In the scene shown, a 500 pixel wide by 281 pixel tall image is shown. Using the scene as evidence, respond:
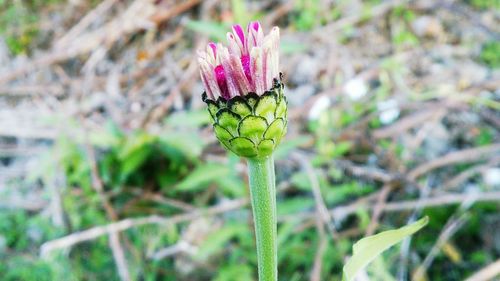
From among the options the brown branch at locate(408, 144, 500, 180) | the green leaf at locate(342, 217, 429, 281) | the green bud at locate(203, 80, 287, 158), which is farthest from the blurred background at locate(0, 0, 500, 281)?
the green bud at locate(203, 80, 287, 158)

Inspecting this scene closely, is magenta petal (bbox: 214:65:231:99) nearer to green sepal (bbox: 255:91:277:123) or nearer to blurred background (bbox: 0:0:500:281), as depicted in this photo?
green sepal (bbox: 255:91:277:123)

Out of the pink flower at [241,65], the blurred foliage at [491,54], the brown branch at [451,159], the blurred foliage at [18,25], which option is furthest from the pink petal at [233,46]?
the blurred foliage at [18,25]

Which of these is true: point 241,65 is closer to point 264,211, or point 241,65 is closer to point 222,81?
point 222,81

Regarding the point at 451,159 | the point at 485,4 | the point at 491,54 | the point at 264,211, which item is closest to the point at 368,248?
the point at 264,211

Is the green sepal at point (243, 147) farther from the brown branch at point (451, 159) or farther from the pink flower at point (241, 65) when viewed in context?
the brown branch at point (451, 159)

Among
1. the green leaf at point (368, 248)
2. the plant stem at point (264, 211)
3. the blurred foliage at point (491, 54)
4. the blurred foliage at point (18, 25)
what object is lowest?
the green leaf at point (368, 248)

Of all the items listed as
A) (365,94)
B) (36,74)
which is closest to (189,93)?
(365,94)
